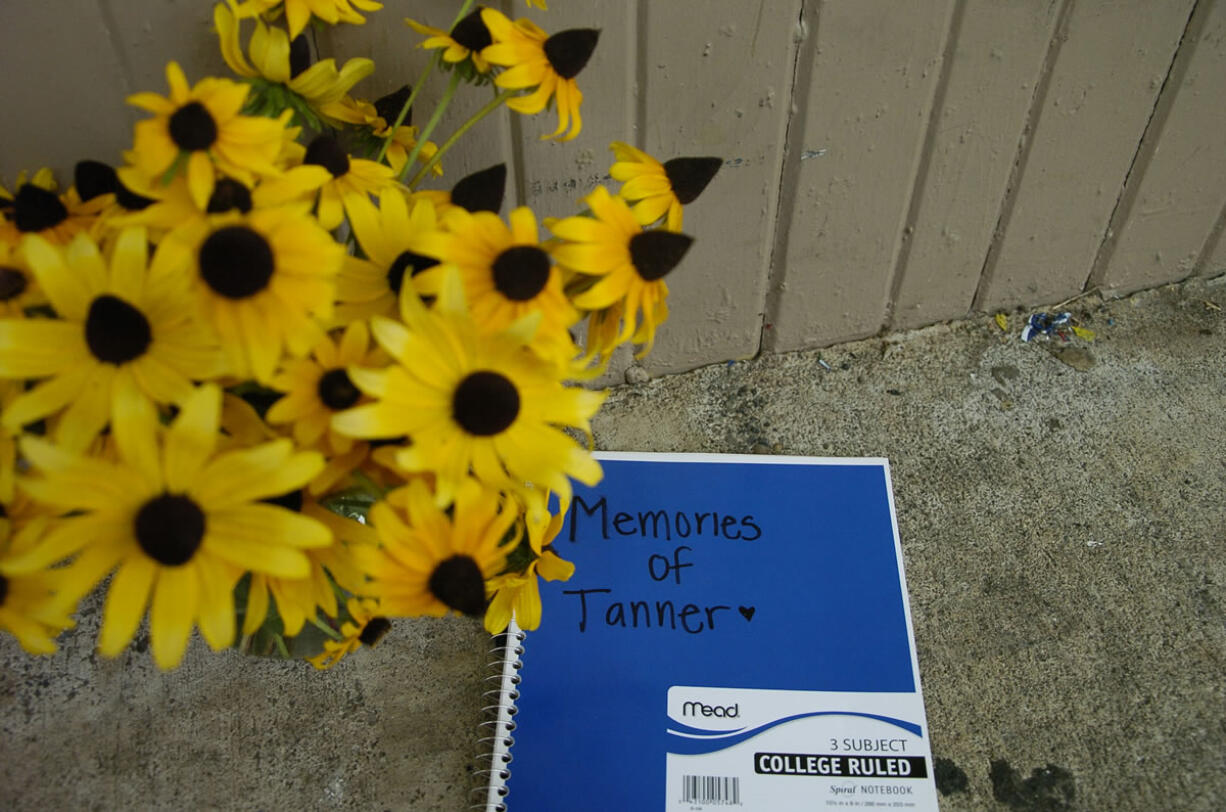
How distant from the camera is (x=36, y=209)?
1.59 ft

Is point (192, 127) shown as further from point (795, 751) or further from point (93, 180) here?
point (795, 751)

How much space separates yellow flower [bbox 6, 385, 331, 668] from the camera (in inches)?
15.3

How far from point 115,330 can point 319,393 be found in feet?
0.29

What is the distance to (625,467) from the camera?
3.07ft

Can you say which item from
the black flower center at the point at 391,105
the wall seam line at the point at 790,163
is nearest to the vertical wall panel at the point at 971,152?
the wall seam line at the point at 790,163

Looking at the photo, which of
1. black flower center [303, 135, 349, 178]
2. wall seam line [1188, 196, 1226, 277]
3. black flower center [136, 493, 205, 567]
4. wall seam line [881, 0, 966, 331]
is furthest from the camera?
wall seam line [1188, 196, 1226, 277]

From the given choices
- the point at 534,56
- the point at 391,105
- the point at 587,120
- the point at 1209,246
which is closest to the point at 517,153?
the point at 587,120

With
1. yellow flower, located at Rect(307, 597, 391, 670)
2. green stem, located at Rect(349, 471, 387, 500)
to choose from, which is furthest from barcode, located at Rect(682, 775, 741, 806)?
green stem, located at Rect(349, 471, 387, 500)

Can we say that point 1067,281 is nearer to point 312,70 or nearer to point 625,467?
point 625,467

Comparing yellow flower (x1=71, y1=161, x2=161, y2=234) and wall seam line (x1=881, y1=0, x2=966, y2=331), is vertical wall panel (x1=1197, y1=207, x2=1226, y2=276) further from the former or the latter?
yellow flower (x1=71, y1=161, x2=161, y2=234)

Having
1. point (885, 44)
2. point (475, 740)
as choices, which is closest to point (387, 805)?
point (475, 740)

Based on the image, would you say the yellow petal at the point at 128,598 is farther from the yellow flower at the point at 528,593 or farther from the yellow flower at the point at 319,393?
the yellow flower at the point at 528,593

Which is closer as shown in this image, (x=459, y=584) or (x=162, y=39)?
(x=459, y=584)

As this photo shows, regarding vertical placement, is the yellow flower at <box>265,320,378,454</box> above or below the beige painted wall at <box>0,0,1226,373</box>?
below
